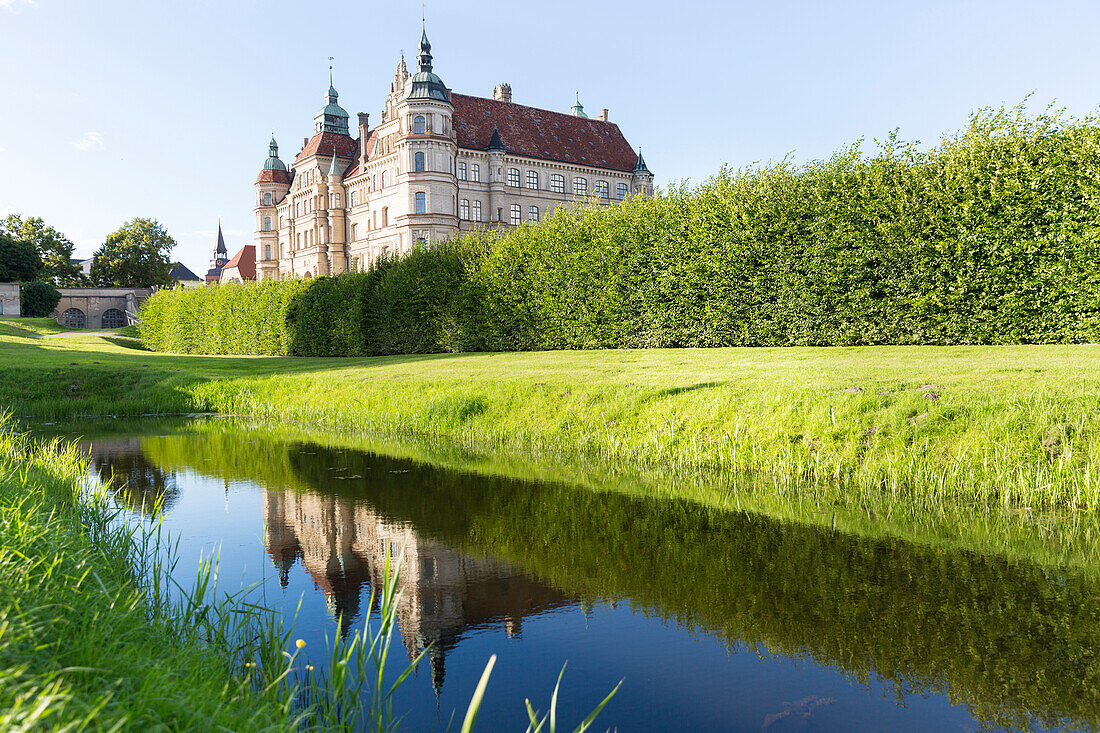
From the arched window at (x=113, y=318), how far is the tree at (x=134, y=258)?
4.77 metres

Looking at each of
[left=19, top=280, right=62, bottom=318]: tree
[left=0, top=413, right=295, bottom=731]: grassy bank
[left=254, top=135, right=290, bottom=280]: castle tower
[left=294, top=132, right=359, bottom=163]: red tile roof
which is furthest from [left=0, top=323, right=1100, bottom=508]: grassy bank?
[left=254, top=135, right=290, bottom=280]: castle tower

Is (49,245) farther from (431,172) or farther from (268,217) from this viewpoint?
(431,172)

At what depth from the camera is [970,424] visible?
25.8ft

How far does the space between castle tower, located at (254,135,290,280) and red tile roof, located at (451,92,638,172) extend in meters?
27.0

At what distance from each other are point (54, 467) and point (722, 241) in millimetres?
15427

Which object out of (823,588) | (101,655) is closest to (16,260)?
(101,655)

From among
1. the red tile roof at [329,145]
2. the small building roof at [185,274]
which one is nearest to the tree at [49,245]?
the red tile roof at [329,145]

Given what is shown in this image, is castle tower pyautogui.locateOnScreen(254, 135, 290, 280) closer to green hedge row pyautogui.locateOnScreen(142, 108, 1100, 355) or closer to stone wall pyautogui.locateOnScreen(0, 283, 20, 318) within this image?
stone wall pyautogui.locateOnScreen(0, 283, 20, 318)

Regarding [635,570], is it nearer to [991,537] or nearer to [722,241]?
[991,537]

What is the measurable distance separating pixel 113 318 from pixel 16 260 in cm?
1400

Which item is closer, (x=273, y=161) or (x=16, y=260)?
(x=16, y=260)

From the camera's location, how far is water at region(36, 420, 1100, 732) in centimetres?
366

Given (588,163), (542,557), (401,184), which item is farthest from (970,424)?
(588,163)

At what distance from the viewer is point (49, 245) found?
6994 cm
